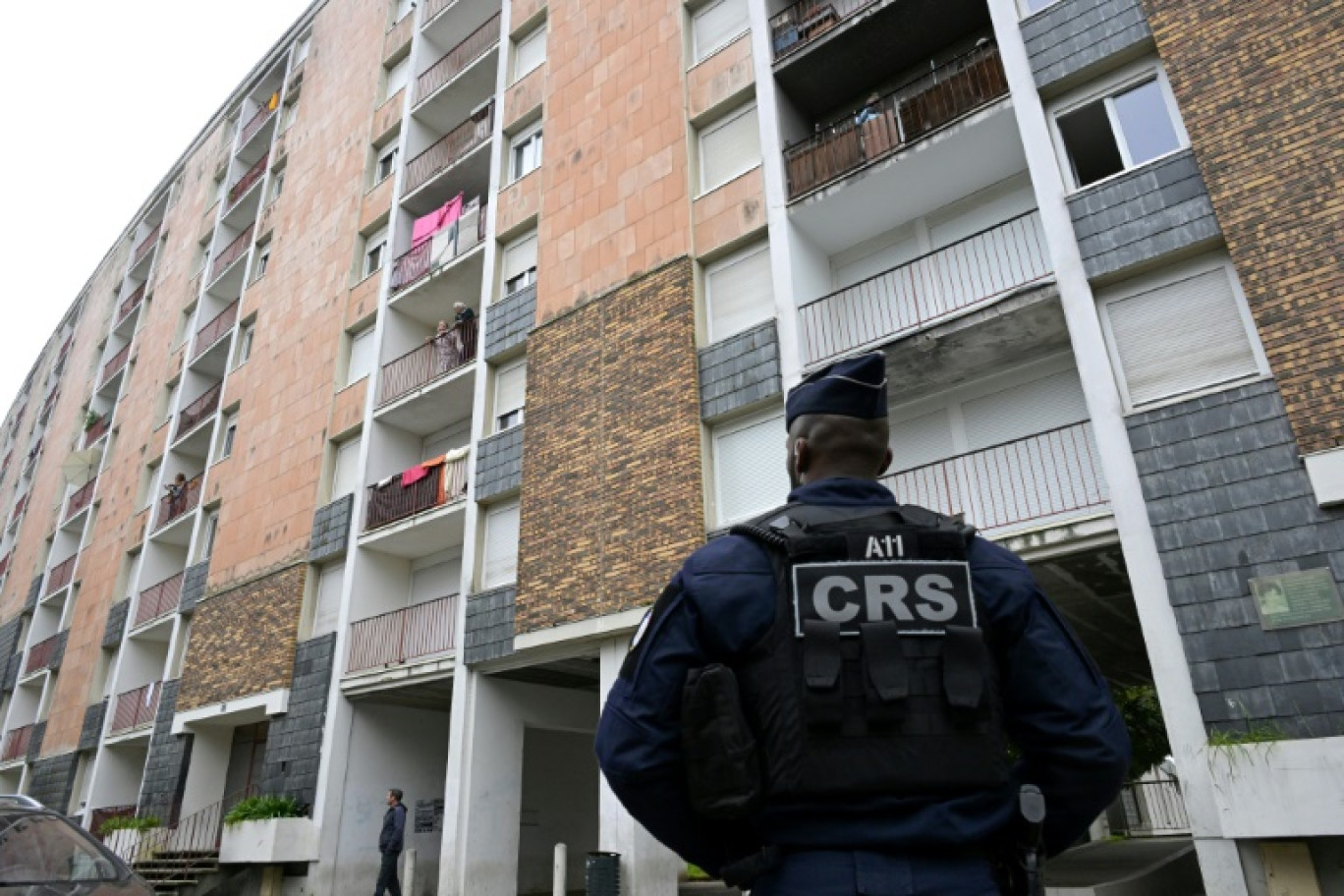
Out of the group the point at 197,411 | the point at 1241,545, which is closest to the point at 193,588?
the point at 197,411

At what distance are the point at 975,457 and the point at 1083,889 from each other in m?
4.80

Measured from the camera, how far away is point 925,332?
36.2 feet

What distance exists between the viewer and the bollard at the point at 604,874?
11.3 meters

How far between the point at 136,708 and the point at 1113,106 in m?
→ 25.1

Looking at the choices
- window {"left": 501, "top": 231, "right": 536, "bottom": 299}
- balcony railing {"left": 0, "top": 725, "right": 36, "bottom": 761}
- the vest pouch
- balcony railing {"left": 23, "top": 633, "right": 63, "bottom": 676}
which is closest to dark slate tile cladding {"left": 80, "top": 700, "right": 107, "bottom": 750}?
balcony railing {"left": 0, "top": 725, "right": 36, "bottom": 761}

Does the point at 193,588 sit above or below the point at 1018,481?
above

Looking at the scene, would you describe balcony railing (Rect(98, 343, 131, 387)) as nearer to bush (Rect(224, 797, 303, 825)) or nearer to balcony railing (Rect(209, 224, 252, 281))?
balcony railing (Rect(209, 224, 252, 281))

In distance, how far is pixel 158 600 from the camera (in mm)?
23672

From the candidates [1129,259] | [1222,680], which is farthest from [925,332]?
[1222,680]

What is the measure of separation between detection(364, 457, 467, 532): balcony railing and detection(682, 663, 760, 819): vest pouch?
14475mm

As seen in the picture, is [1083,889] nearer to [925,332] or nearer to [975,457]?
[975,457]

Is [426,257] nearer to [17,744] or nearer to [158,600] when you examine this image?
[158,600]

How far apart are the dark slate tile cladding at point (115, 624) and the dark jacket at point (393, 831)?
618 inches

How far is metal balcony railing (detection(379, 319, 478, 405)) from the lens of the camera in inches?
704
